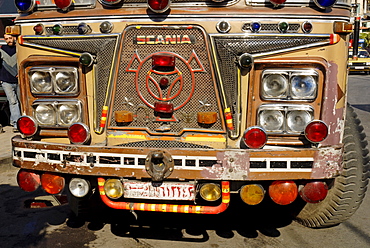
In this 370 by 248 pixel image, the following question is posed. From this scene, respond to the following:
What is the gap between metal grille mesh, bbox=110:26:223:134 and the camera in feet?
11.6

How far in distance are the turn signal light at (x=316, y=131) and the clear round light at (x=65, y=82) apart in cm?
194

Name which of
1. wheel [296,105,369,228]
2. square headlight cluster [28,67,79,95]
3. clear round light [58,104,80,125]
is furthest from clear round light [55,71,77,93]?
wheel [296,105,369,228]

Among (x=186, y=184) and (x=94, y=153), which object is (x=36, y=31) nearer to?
(x=94, y=153)

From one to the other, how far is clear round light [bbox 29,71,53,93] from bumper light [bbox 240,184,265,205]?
1843 mm

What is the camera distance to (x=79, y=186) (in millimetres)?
3760

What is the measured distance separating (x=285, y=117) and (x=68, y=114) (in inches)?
72.0

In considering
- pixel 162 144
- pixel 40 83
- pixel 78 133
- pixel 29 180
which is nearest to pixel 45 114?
pixel 40 83

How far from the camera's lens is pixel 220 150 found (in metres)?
3.36

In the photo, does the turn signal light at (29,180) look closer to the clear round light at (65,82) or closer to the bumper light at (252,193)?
the clear round light at (65,82)

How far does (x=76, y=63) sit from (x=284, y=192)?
2.00 meters

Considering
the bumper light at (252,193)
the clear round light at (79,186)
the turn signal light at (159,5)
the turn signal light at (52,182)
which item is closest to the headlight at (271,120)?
the bumper light at (252,193)

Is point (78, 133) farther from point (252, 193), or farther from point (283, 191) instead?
point (283, 191)

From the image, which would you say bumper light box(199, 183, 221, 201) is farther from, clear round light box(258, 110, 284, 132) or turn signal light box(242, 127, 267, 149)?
clear round light box(258, 110, 284, 132)

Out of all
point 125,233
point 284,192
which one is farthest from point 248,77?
point 125,233
